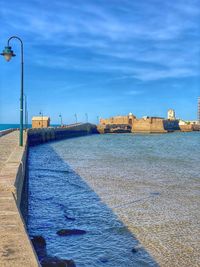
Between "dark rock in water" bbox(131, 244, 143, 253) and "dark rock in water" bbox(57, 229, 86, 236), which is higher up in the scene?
"dark rock in water" bbox(57, 229, 86, 236)

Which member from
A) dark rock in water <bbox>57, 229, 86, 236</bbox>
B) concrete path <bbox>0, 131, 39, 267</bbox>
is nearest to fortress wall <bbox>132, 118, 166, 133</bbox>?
dark rock in water <bbox>57, 229, 86, 236</bbox>

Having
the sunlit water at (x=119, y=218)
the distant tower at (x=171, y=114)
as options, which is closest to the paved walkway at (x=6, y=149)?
the sunlit water at (x=119, y=218)

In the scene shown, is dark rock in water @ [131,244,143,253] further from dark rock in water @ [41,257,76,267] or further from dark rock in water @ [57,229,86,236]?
dark rock in water @ [41,257,76,267]

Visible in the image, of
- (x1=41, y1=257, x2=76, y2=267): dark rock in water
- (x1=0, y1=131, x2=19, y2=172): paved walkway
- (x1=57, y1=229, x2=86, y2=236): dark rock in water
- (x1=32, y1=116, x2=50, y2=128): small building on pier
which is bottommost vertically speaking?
(x1=57, y1=229, x2=86, y2=236): dark rock in water

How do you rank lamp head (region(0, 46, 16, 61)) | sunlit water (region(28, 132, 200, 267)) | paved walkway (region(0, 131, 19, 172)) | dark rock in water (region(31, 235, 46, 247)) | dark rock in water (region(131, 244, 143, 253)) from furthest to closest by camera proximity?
lamp head (region(0, 46, 16, 61))
paved walkway (region(0, 131, 19, 172))
dark rock in water (region(131, 244, 143, 253))
sunlit water (region(28, 132, 200, 267))
dark rock in water (region(31, 235, 46, 247))

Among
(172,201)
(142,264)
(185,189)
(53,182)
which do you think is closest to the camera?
(142,264)

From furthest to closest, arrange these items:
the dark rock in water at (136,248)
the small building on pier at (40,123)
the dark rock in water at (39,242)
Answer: the small building on pier at (40,123) → the dark rock in water at (136,248) → the dark rock in water at (39,242)

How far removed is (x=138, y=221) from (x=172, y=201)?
132 inches

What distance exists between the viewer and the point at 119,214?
36.0 ft

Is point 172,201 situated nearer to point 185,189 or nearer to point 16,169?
point 185,189

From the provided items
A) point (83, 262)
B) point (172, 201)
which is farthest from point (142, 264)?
point (172, 201)

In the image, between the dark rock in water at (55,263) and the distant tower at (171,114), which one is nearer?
the dark rock in water at (55,263)

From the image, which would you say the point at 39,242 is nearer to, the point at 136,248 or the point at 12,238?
the point at 136,248

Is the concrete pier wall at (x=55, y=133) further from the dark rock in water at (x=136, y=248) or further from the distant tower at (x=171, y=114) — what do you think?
the distant tower at (x=171, y=114)
